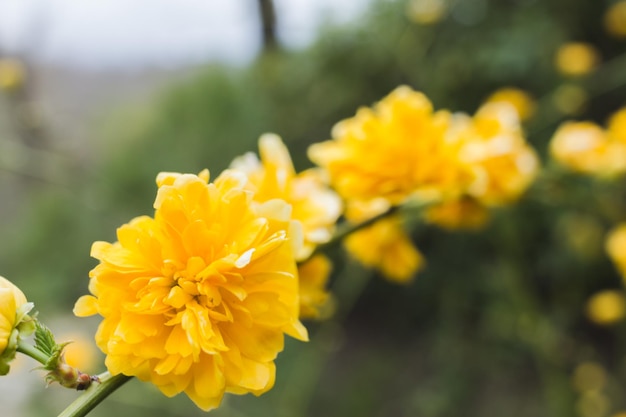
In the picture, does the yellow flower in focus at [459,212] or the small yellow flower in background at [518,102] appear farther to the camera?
the small yellow flower in background at [518,102]

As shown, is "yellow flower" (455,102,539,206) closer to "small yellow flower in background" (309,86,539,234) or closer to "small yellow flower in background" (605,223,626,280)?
"small yellow flower in background" (309,86,539,234)

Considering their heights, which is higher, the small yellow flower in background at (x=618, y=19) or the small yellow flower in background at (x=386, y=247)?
the small yellow flower in background at (x=386, y=247)

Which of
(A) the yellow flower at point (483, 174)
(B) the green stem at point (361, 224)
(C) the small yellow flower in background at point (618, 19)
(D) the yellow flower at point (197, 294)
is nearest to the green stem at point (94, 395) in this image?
(D) the yellow flower at point (197, 294)

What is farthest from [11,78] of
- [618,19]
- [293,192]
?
[618,19]

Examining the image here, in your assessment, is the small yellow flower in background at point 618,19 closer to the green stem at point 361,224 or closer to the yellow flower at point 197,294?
the green stem at point 361,224

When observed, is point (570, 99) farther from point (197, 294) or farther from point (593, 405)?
point (197, 294)

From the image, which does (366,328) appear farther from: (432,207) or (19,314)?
(19,314)
